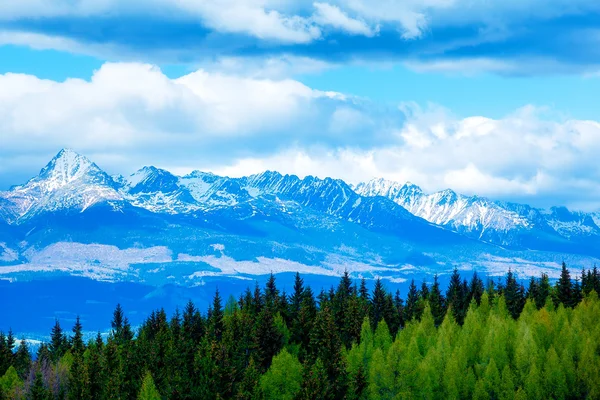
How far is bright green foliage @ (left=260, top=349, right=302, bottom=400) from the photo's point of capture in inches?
6462

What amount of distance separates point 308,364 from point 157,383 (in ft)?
98.5

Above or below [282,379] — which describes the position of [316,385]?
above

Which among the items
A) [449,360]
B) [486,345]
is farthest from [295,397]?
[486,345]

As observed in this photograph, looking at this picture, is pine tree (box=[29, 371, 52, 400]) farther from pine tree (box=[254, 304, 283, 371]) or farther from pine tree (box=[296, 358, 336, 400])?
pine tree (box=[296, 358, 336, 400])

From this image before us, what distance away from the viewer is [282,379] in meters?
166

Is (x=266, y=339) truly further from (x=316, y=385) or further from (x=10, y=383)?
(x=10, y=383)

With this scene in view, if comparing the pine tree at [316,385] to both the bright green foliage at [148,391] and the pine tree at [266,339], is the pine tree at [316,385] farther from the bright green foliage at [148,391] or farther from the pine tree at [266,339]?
the pine tree at [266,339]

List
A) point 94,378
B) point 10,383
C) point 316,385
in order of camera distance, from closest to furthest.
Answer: point 316,385 < point 94,378 < point 10,383

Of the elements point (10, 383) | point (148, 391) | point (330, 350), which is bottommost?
point (10, 383)

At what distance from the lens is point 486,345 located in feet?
563

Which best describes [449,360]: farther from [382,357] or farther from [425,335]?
[425,335]

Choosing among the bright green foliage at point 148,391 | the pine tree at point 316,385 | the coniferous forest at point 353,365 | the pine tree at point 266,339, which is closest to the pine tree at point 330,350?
the coniferous forest at point 353,365

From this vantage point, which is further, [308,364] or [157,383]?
[157,383]

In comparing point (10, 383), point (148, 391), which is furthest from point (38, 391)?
point (10, 383)
